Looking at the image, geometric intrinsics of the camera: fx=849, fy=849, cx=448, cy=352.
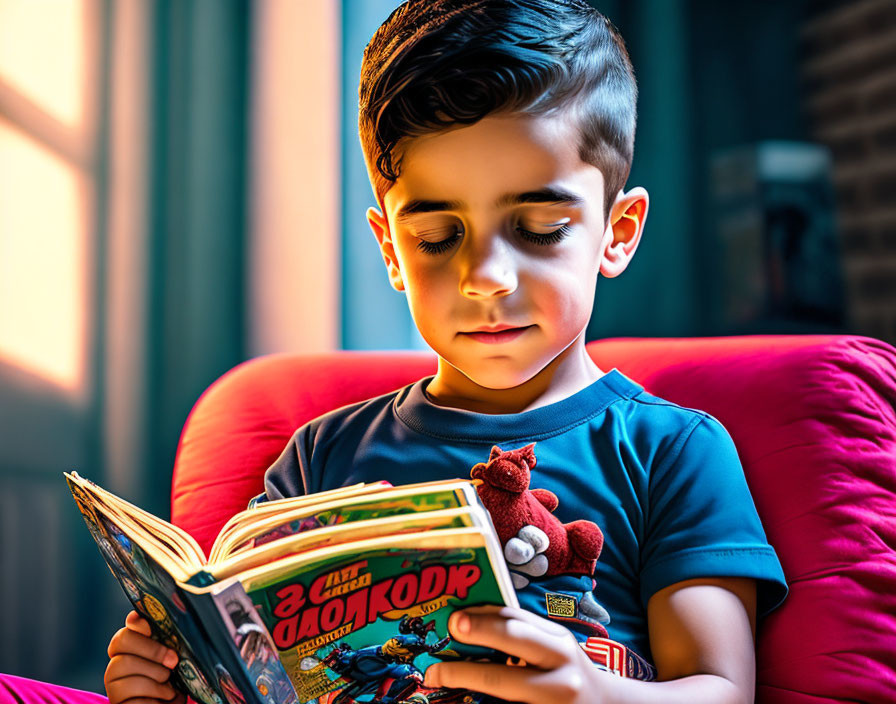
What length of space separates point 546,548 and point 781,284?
1.59 meters

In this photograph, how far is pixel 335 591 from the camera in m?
0.60

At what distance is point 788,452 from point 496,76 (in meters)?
0.49

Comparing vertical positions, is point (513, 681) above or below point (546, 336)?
below

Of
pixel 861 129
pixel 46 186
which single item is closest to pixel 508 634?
pixel 46 186

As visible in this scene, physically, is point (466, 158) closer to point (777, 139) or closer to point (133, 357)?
point (133, 357)

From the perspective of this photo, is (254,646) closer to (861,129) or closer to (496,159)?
(496,159)

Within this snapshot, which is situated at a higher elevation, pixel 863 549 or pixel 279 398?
pixel 279 398

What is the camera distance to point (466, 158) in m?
0.80

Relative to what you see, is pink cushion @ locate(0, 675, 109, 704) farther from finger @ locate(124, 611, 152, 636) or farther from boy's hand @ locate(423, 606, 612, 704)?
boy's hand @ locate(423, 606, 612, 704)

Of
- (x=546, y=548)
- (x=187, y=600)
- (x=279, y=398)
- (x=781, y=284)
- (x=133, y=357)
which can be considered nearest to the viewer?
(x=187, y=600)

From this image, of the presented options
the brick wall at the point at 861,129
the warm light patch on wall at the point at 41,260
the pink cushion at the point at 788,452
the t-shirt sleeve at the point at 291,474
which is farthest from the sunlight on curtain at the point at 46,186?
the brick wall at the point at 861,129

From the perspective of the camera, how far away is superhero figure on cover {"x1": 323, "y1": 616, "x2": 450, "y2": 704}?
614 mm

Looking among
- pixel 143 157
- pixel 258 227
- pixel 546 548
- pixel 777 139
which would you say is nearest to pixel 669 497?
pixel 546 548

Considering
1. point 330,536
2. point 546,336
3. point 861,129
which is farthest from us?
point 861,129
